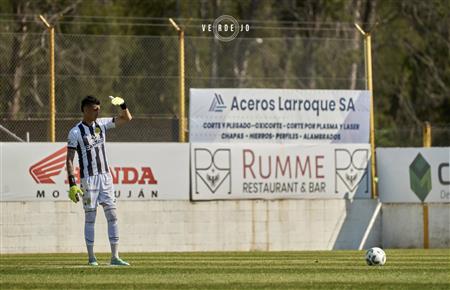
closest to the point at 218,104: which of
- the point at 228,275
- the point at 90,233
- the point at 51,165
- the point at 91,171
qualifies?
the point at 51,165

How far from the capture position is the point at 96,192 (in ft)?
58.0

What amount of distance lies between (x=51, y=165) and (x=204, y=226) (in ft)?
10.9

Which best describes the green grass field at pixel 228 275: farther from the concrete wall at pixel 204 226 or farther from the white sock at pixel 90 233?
the concrete wall at pixel 204 226

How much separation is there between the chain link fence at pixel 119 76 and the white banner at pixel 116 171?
57cm

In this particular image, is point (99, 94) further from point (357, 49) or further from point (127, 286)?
point (127, 286)

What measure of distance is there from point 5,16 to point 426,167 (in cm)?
1767

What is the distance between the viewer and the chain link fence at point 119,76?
26.5 metres

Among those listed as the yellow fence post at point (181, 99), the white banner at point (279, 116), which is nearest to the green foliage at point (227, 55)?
the yellow fence post at point (181, 99)

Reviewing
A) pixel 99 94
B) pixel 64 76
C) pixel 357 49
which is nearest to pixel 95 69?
pixel 99 94

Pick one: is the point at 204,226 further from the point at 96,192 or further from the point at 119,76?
the point at 96,192

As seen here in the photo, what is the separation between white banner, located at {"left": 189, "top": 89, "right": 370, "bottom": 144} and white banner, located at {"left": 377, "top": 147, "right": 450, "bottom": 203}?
0.76 metres

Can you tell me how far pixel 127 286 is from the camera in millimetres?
13656

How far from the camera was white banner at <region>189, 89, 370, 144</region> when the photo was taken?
27.4 metres

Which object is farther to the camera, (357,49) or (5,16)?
(5,16)
